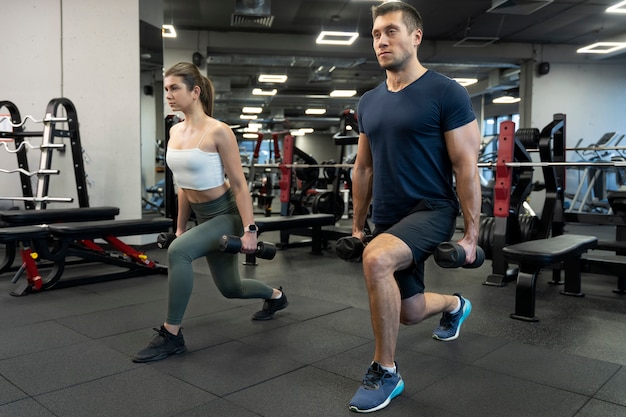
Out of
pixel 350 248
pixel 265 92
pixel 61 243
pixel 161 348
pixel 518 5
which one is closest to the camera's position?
pixel 350 248

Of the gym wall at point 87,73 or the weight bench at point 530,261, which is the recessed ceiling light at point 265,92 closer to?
the gym wall at point 87,73

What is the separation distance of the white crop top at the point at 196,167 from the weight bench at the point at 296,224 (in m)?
1.71

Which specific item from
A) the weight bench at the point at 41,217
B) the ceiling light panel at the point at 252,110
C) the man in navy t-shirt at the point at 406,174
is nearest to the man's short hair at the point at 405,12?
the man in navy t-shirt at the point at 406,174

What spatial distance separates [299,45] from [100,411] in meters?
8.65

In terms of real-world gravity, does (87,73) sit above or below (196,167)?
above

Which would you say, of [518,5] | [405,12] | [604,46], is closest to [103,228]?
[405,12]

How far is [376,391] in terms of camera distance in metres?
1.66

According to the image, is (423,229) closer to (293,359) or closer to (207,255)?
(293,359)

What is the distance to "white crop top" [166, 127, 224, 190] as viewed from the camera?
2168mm

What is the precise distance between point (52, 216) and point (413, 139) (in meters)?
3.32

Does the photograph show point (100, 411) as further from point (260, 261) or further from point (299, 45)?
point (299, 45)

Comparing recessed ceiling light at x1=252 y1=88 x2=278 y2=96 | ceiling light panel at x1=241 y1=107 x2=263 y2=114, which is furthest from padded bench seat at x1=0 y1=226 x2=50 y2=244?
ceiling light panel at x1=241 y1=107 x2=263 y2=114

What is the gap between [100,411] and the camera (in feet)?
5.41

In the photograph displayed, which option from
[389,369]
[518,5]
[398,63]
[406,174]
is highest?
[518,5]
